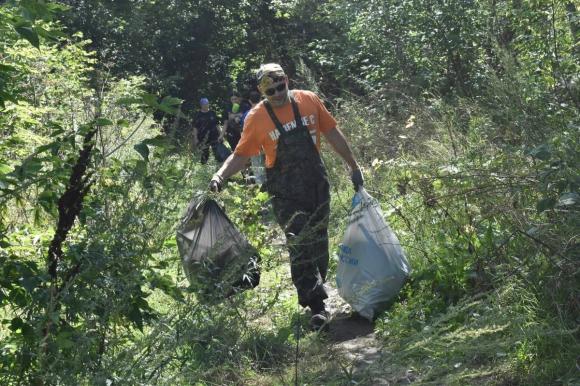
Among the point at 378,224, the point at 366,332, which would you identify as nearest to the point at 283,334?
the point at 366,332

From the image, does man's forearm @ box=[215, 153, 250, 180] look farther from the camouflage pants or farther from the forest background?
the camouflage pants

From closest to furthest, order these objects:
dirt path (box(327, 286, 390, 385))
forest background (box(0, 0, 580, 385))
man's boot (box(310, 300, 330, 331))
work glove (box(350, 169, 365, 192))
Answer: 1. forest background (box(0, 0, 580, 385))
2. dirt path (box(327, 286, 390, 385))
3. man's boot (box(310, 300, 330, 331))
4. work glove (box(350, 169, 365, 192))

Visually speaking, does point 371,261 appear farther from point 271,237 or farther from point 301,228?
point 271,237

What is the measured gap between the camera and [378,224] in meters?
6.69

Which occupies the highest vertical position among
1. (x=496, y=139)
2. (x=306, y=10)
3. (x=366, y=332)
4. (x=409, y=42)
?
(x=306, y=10)

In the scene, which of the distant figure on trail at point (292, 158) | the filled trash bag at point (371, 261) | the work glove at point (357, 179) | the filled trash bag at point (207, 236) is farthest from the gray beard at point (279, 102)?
the filled trash bag at point (207, 236)

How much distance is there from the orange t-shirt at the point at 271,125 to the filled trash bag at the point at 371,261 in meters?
0.60

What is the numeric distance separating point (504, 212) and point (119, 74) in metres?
22.5

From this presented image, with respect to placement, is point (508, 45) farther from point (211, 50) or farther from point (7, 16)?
point (211, 50)

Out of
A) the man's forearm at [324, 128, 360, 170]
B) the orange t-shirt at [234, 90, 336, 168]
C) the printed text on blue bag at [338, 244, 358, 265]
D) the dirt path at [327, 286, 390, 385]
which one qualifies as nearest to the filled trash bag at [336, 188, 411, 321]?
the printed text on blue bag at [338, 244, 358, 265]

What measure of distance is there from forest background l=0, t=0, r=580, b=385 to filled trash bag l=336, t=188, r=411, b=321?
0.54 ft

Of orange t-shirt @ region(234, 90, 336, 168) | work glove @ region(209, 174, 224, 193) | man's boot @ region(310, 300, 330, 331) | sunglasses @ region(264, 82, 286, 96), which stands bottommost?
man's boot @ region(310, 300, 330, 331)

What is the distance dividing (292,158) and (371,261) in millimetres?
879

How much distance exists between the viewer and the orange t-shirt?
21.7ft
